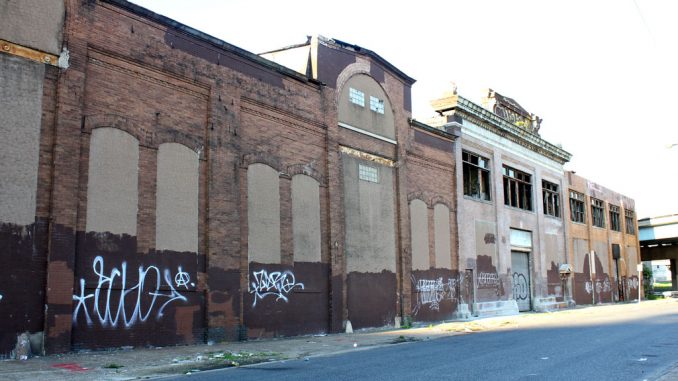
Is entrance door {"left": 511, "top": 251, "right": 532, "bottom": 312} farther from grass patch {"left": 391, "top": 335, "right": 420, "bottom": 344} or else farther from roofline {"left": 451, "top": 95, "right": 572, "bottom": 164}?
grass patch {"left": 391, "top": 335, "right": 420, "bottom": 344}

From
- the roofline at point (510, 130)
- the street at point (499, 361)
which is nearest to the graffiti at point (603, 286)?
the roofline at point (510, 130)

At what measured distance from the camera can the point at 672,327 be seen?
67.9ft

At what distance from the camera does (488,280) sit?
31.4 meters

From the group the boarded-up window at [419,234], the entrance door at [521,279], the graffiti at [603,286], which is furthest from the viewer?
the graffiti at [603,286]

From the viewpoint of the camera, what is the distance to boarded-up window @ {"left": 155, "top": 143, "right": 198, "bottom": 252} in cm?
1639

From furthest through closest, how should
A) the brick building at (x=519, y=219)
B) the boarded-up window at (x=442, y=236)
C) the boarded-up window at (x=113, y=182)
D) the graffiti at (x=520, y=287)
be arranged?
1. the graffiti at (x=520, y=287)
2. the brick building at (x=519, y=219)
3. the boarded-up window at (x=442, y=236)
4. the boarded-up window at (x=113, y=182)

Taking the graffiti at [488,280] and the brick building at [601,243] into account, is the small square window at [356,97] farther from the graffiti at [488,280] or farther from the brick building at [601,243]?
the brick building at [601,243]

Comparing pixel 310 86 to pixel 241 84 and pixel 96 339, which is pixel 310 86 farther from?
pixel 96 339

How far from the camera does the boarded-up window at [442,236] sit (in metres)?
27.9

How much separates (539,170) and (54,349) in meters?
32.2

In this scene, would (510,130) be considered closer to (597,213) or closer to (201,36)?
(597,213)

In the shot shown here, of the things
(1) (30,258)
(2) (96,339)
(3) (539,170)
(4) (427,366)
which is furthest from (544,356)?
(3) (539,170)

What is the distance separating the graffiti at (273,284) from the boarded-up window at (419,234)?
24.4 feet

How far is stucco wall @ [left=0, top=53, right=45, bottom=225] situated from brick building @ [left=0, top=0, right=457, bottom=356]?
0.03 meters
